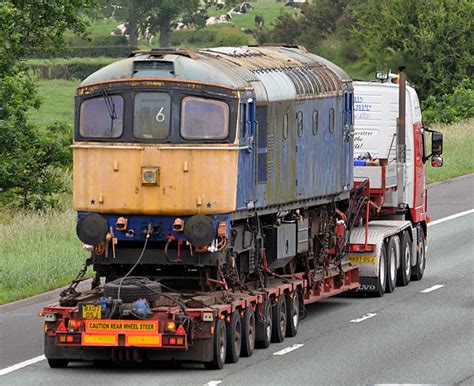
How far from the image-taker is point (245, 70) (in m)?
22.0

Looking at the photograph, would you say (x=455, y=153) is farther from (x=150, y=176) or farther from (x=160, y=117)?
(x=150, y=176)

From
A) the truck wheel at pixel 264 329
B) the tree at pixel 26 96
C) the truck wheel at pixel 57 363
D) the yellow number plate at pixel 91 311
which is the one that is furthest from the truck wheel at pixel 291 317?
the tree at pixel 26 96

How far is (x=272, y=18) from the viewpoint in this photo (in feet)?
423

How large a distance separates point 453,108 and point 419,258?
33822 mm

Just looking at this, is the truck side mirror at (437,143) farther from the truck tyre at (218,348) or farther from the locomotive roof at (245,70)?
the truck tyre at (218,348)

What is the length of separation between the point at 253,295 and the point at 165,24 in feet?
323

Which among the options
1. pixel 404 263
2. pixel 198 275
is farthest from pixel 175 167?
pixel 404 263

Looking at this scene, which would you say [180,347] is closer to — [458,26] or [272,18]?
[458,26]

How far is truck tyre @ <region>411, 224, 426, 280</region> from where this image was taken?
30188 millimetres

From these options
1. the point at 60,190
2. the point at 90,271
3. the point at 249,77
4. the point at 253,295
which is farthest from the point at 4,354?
the point at 60,190

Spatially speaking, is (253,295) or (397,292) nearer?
(253,295)

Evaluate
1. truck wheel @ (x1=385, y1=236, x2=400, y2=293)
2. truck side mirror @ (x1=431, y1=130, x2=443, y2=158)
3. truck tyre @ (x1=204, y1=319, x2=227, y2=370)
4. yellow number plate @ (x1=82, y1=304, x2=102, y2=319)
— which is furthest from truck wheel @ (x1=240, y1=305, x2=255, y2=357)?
truck side mirror @ (x1=431, y1=130, x2=443, y2=158)

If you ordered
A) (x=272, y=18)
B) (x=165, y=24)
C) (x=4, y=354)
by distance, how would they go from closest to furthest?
(x=4, y=354)
(x=165, y=24)
(x=272, y=18)

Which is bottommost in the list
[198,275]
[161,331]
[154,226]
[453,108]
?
[161,331]
